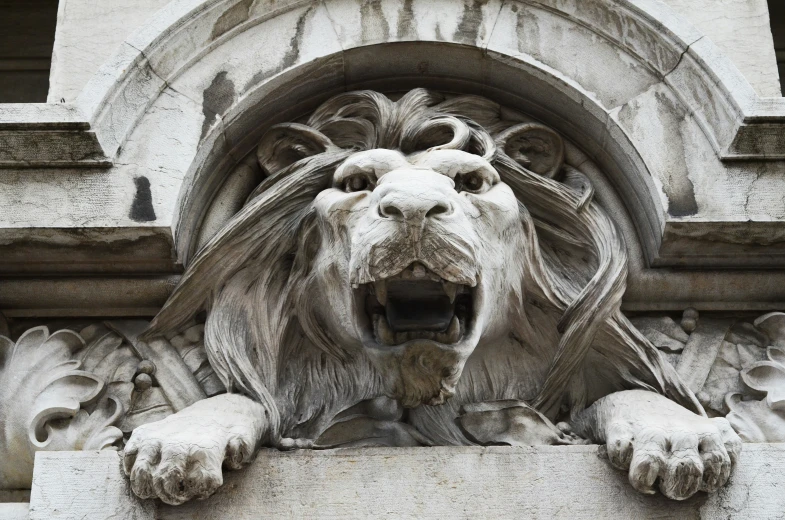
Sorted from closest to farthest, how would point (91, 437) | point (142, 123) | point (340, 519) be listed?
point (340, 519), point (91, 437), point (142, 123)

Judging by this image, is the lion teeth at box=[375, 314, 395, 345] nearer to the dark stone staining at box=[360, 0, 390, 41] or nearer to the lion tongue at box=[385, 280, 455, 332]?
the lion tongue at box=[385, 280, 455, 332]

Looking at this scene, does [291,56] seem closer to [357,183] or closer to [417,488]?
[357,183]

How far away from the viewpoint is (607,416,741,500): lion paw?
11.4 ft

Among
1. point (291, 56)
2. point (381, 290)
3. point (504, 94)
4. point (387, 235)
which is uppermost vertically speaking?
point (291, 56)

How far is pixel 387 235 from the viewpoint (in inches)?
139

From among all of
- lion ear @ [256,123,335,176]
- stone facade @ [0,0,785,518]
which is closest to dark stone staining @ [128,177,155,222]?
stone facade @ [0,0,785,518]

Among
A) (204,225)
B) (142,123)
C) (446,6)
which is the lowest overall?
→ (204,225)

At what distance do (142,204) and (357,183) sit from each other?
0.64 m

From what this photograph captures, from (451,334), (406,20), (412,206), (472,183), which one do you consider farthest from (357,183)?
(406,20)

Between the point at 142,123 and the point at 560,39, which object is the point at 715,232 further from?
the point at 142,123

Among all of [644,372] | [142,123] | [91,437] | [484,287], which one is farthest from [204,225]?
[644,372]

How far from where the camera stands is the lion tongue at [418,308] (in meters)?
3.62

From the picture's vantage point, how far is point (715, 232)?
403cm

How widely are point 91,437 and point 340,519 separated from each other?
32.2 inches
